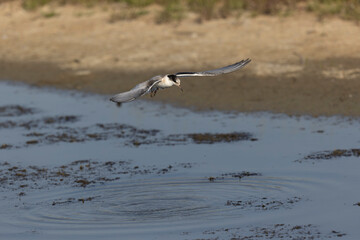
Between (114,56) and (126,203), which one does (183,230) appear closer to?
(126,203)

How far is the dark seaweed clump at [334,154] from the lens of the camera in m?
10.4

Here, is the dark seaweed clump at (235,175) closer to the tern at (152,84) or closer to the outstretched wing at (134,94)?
the tern at (152,84)

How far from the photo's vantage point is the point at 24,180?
1016cm

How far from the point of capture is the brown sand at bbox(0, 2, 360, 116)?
548 inches

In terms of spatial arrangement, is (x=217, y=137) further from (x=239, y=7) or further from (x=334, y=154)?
(x=239, y=7)

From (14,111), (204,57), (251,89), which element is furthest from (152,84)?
(204,57)

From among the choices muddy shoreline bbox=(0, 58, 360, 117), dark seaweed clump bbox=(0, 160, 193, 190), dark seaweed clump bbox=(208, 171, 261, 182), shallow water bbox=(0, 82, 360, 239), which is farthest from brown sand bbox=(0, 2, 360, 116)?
dark seaweed clump bbox=(0, 160, 193, 190)

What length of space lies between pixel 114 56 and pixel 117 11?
2.93 metres

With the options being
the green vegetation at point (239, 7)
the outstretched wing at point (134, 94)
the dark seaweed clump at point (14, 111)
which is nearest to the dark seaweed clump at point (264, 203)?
the outstretched wing at point (134, 94)

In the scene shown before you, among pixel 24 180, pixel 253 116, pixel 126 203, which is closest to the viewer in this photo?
pixel 126 203

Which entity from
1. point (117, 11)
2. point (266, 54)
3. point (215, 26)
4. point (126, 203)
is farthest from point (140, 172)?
point (117, 11)

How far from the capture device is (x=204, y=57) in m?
16.4

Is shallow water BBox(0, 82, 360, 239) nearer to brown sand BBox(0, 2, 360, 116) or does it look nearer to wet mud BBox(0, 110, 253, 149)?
wet mud BBox(0, 110, 253, 149)

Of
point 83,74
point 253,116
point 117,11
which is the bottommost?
point 253,116
